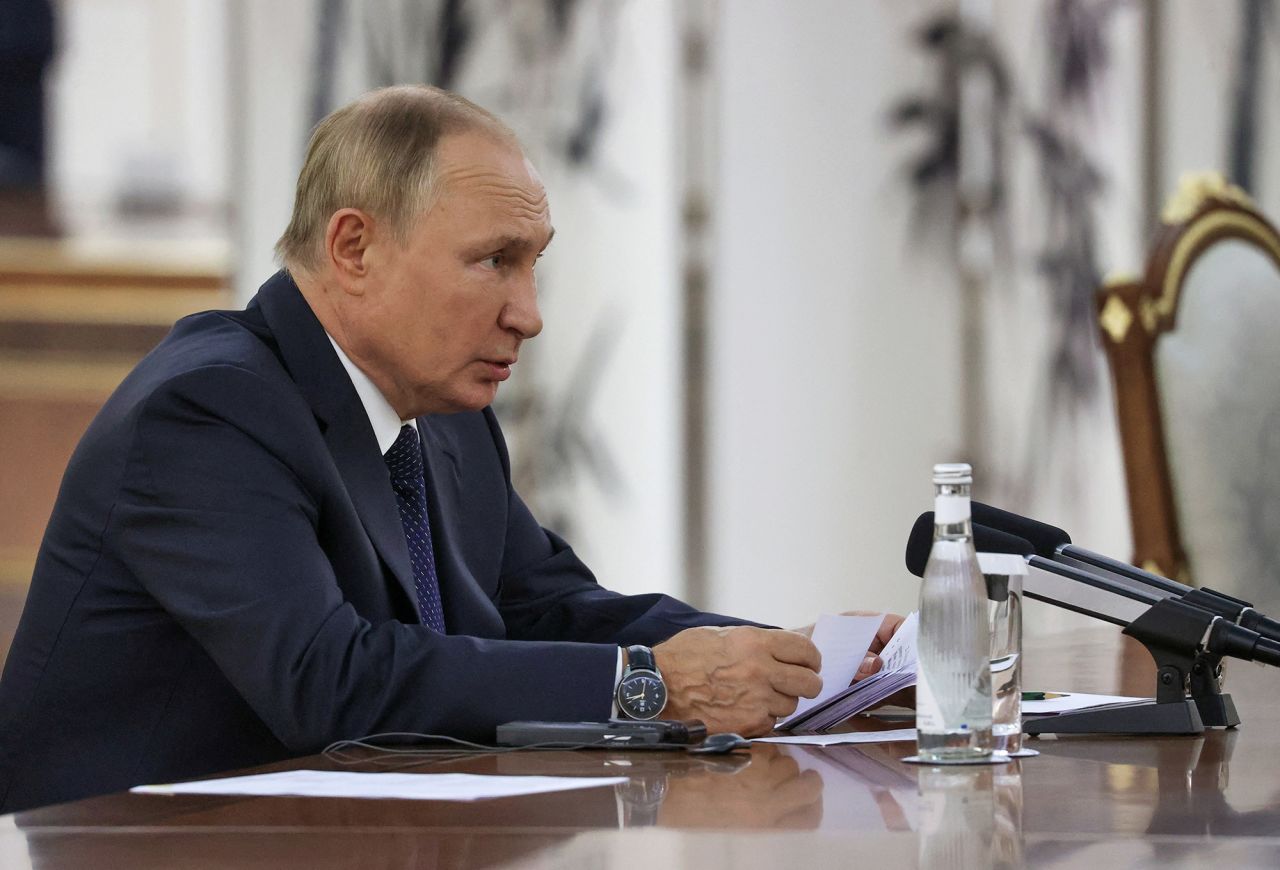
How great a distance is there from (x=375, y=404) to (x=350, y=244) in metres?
0.16

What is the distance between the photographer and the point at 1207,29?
4242 millimetres

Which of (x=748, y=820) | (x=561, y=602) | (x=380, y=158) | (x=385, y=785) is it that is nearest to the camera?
(x=748, y=820)

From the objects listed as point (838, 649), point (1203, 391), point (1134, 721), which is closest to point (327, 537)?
point (838, 649)

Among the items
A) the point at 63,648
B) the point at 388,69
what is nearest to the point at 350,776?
the point at 63,648

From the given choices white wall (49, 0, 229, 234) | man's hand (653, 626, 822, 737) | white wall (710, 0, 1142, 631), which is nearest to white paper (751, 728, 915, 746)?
man's hand (653, 626, 822, 737)

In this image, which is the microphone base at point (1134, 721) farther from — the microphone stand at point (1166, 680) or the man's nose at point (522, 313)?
the man's nose at point (522, 313)

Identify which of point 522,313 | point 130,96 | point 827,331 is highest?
point 130,96

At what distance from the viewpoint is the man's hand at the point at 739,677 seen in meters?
1.46

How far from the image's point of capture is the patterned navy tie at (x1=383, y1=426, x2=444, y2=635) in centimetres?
172

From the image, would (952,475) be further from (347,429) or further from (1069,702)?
(347,429)

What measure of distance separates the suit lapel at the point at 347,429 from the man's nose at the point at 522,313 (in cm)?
18

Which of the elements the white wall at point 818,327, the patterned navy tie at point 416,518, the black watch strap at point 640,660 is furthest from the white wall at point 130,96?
the black watch strap at point 640,660

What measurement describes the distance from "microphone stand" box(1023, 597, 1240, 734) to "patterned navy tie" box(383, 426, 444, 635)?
588mm

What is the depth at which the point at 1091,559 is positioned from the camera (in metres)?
1.50
